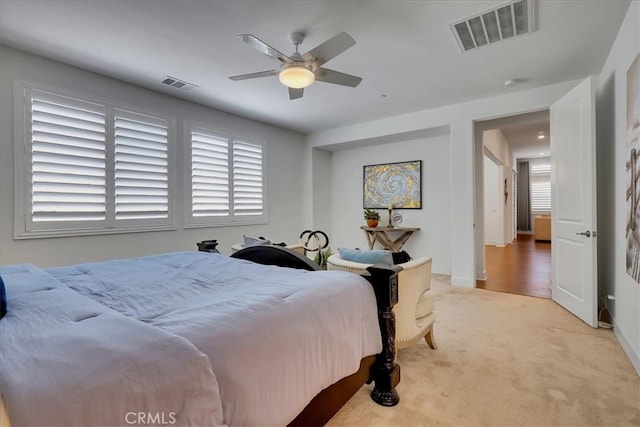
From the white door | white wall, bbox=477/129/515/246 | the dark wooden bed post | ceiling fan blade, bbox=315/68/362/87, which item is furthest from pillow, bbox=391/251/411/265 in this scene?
white wall, bbox=477/129/515/246

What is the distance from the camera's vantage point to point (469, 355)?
2.27 meters

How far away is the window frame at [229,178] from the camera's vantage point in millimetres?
4148

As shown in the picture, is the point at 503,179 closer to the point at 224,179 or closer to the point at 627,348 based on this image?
the point at 627,348

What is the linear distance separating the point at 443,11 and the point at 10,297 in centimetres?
312

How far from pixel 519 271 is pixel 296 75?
496 centimetres

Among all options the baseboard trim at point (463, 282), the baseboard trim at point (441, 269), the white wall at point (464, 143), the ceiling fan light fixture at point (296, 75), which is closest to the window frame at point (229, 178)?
the ceiling fan light fixture at point (296, 75)

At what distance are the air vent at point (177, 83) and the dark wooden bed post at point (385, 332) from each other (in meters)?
3.22

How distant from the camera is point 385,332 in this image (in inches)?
67.0

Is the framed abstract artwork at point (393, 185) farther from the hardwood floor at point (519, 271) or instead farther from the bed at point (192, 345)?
the bed at point (192, 345)

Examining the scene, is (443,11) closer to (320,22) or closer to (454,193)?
(320,22)

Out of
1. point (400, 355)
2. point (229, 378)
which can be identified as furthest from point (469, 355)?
point (229, 378)

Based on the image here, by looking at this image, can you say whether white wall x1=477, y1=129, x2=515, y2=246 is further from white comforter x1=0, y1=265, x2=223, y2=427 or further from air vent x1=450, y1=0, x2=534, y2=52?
white comforter x1=0, y1=265, x2=223, y2=427

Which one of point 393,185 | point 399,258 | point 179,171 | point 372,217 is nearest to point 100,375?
point 399,258

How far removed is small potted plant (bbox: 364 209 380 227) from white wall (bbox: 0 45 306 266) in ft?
4.47
